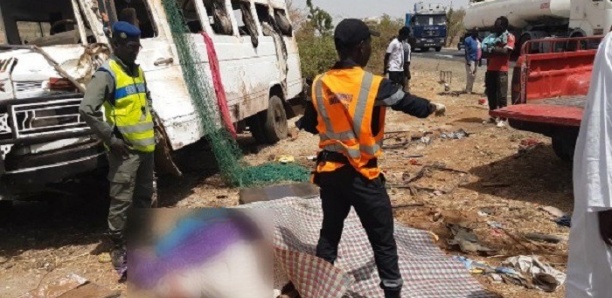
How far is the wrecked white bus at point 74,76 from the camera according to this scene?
13.2 feet

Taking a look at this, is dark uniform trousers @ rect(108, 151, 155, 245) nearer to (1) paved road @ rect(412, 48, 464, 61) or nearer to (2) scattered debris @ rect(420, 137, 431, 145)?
(2) scattered debris @ rect(420, 137, 431, 145)

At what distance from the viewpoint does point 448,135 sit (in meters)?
8.20

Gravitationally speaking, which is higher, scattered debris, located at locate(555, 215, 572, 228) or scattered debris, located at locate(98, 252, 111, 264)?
scattered debris, located at locate(98, 252, 111, 264)

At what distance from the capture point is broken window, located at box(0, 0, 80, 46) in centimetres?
543

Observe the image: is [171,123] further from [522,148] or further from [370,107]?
[522,148]

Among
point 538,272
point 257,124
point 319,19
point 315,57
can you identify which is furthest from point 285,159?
point 319,19

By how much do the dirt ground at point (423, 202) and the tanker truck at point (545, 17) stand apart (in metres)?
8.27

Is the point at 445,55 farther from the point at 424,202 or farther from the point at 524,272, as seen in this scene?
the point at 524,272

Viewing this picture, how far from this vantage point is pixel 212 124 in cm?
552

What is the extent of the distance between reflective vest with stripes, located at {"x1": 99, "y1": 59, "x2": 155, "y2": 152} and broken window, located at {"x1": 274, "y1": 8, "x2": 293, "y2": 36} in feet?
16.5

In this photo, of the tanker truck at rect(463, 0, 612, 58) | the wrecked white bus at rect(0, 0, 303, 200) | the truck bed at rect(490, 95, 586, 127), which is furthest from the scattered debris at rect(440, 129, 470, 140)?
the tanker truck at rect(463, 0, 612, 58)

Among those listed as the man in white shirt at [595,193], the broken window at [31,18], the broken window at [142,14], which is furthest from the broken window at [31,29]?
the man in white shirt at [595,193]

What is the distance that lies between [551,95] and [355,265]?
3855 mm

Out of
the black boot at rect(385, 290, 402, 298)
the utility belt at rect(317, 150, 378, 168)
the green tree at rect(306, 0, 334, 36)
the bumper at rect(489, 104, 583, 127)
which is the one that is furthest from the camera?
the green tree at rect(306, 0, 334, 36)
